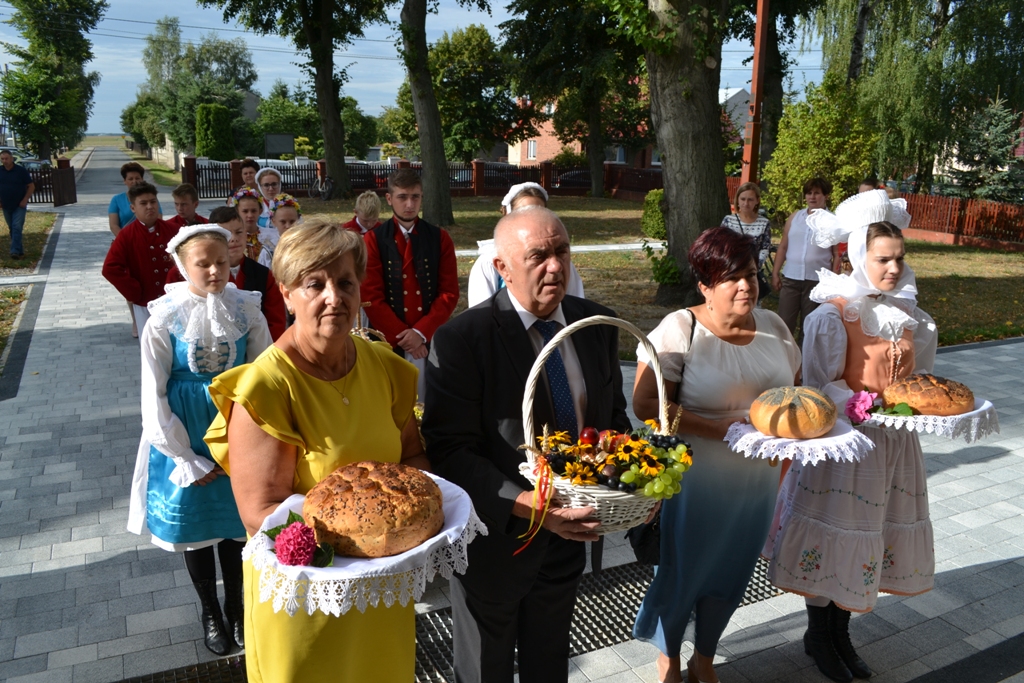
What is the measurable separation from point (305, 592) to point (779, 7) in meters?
27.0

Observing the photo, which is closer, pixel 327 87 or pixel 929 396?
pixel 929 396

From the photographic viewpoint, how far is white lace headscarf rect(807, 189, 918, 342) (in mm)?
3715

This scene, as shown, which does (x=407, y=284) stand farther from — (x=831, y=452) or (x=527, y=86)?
(x=527, y=86)

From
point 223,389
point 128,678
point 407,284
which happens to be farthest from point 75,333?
point 223,389

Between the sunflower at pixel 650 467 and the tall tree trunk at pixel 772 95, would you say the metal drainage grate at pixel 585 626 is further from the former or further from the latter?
the tall tree trunk at pixel 772 95

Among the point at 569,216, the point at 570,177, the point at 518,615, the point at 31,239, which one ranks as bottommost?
the point at 518,615

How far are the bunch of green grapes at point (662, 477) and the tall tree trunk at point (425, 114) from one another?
17.4m

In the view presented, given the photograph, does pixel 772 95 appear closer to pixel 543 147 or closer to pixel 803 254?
pixel 803 254

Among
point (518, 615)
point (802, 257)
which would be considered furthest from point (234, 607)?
point (802, 257)

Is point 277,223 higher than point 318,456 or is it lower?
higher

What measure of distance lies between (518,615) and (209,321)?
6.51 feet

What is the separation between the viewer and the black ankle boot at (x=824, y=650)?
12.2ft

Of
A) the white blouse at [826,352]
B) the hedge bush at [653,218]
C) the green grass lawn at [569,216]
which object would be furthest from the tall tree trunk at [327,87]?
the white blouse at [826,352]

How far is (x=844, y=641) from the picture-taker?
3.81m
